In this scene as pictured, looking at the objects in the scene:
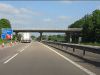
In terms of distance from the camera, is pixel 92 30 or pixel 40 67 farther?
pixel 92 30

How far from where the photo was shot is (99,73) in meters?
14.4

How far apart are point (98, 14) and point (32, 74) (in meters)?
122

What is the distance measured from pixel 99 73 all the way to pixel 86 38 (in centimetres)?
11847

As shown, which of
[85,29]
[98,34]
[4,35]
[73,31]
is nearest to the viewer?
[4,35]

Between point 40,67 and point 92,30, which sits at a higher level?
point 40,67

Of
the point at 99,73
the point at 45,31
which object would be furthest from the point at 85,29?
the point at 99,73

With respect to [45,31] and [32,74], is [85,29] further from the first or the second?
[32,74]

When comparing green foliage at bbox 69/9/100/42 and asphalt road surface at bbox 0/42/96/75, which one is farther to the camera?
green foliage at bbox 69/9/100/42

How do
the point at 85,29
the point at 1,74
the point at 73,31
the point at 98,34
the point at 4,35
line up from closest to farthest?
the point at 1,74, the point at 4,35, the point at 98,34, the point at 85,29, the point at 73,31

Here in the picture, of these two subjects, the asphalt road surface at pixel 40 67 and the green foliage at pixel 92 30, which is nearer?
the asphalt road surface at pixel 40 67

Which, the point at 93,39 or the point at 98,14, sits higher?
the point at 98,14

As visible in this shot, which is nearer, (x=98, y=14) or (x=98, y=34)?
(x=98, y=34)

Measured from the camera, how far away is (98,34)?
4811 inches

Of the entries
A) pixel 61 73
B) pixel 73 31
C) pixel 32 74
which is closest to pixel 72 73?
pixel 61 73
